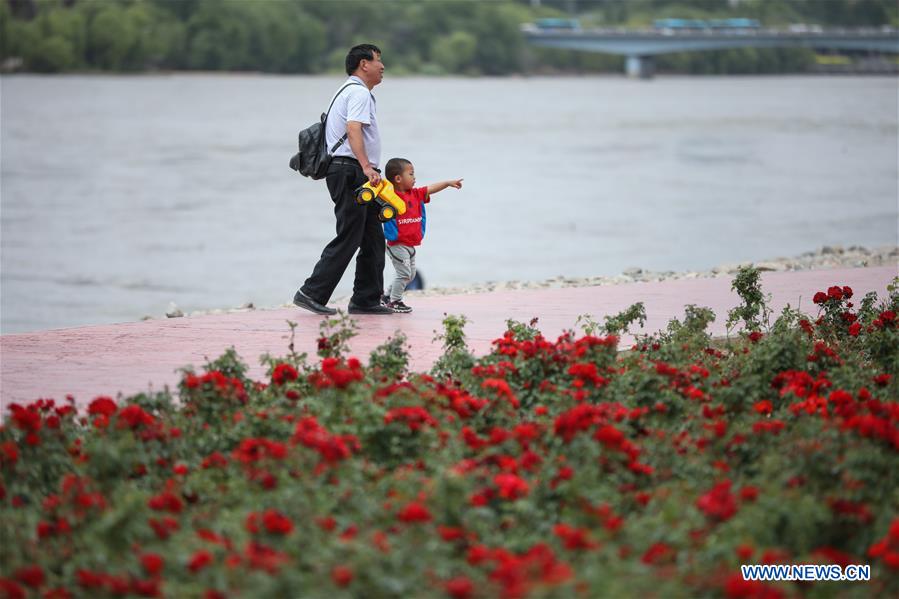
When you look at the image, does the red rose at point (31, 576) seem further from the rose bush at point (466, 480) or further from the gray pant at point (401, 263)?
the gray pant at point (401, 263)

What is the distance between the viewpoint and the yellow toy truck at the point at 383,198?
332 inches

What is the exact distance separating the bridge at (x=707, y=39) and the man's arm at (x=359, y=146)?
2767 inches

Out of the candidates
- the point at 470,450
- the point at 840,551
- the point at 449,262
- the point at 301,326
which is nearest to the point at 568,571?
the point at 840,551

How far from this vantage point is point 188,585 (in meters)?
3.87

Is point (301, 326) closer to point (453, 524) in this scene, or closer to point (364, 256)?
point (364, 256)

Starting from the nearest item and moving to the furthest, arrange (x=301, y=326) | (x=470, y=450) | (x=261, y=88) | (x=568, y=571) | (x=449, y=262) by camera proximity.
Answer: (x=568, y=571)
(x=470, y=450)
(x=301, y=326)
(x=449, y=262)
(x=261, y=88)

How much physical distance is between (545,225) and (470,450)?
26.0 metres

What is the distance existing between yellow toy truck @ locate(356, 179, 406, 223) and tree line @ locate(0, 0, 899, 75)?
67.4 metres

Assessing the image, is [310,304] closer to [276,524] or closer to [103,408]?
[103,408]

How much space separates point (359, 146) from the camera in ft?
27.7

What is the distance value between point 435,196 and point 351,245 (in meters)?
28.7

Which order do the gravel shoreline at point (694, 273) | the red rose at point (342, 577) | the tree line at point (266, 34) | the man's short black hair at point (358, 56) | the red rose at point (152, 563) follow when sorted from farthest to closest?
the tree line at point (266, 34)
the gravel shoreline at point (694, 273)
the man's short black hair at point (358, 56)
the red rose at point (152, 563)
the red rose at point (342, 577)

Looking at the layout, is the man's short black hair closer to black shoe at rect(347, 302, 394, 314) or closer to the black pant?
the black pant

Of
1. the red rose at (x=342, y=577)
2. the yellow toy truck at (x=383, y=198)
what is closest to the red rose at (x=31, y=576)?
the red rose at (x=342, y=577)
